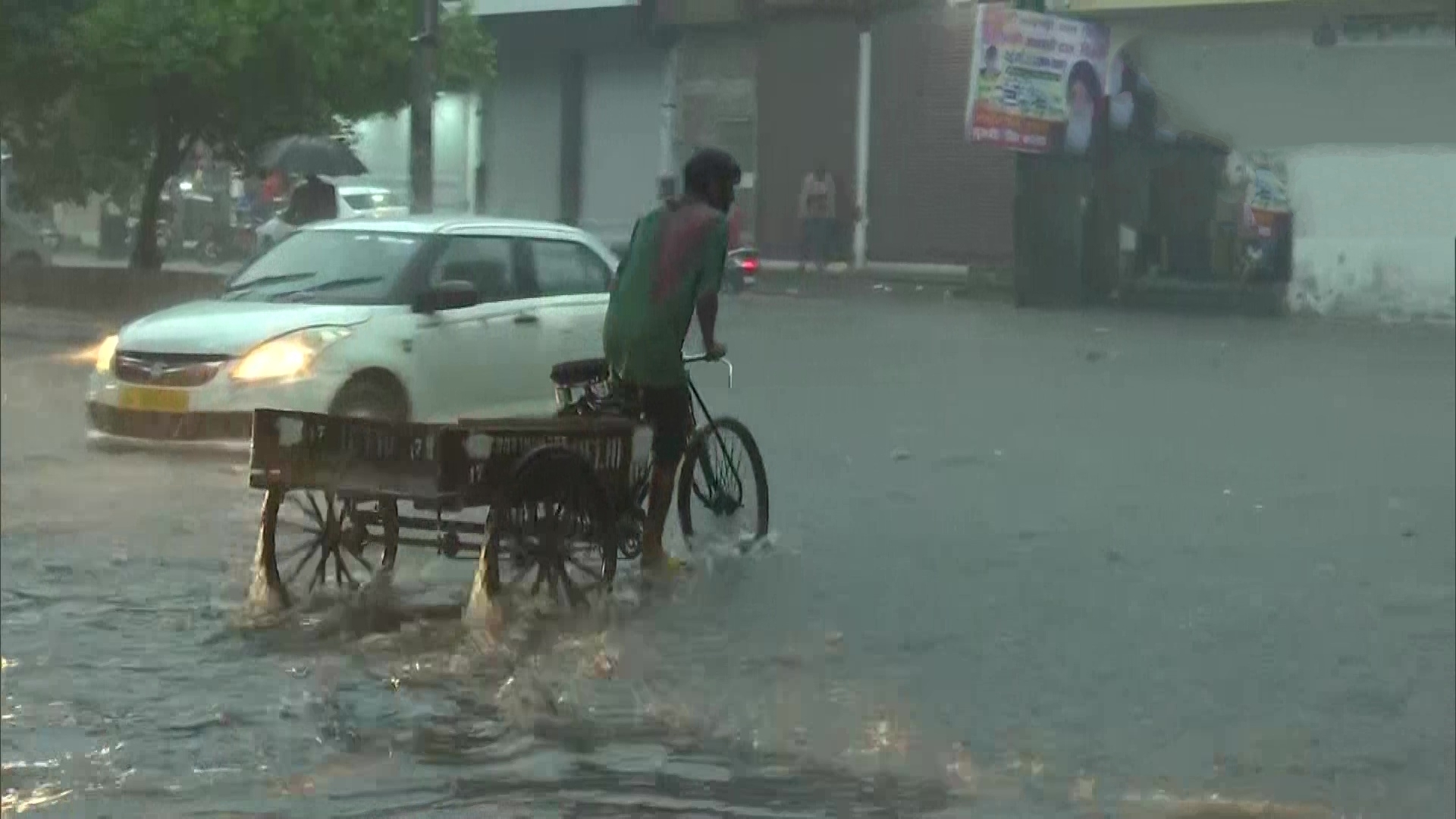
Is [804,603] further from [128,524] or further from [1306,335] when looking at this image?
[1306,335]

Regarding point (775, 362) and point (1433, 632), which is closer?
point (1433, 632)

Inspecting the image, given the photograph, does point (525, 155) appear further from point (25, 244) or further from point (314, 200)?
point (25, 244)

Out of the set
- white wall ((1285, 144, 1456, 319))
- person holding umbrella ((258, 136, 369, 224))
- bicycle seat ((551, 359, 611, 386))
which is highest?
person holding umbrella ((258, 136, 369, 224))

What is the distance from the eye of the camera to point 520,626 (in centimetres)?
662

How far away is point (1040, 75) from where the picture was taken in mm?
4145

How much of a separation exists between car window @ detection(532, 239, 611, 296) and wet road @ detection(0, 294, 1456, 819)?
0.53 meters

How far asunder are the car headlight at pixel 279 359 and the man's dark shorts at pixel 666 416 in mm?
1145

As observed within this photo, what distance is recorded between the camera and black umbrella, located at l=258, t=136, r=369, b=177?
8125 mm

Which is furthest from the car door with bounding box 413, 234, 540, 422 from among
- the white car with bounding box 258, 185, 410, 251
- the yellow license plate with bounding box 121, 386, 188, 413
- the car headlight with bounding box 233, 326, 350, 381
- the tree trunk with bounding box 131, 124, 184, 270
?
the tree trunk with bounding box 131, 124, 184, 270

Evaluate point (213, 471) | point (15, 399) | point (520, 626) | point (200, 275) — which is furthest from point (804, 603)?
point (15, 399)

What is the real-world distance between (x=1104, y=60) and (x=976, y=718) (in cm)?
302

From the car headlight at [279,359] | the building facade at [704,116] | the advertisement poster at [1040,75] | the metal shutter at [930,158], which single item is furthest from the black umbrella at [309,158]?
the advertisement poster at [1040,75]

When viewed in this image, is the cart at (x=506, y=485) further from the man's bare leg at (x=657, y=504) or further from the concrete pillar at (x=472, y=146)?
the concrete pillar at (x=472, y=146)

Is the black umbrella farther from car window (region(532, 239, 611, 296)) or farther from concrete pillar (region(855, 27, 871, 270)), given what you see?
car window (region(532, 239, 611, 296))
